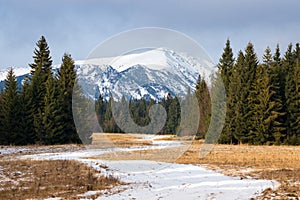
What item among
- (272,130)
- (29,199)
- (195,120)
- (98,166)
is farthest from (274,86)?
(29,199)

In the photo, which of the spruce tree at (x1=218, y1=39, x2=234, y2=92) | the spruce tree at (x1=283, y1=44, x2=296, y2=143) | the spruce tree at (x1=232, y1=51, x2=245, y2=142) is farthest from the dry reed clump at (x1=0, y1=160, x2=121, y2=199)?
the spruce tree at (x1=218, y1=39, x2=234, y2=92)

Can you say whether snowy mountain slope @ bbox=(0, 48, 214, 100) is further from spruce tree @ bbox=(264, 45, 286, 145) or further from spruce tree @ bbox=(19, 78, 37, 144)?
spruce tree @ bbox=(264, 45, 286, 145)

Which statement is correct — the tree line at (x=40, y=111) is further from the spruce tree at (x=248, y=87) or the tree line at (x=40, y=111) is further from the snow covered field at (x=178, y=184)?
the snow covered field at (x=178, y=184)

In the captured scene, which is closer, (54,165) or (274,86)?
(54,165)

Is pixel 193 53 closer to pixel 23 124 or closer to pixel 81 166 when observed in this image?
pixel 81 166

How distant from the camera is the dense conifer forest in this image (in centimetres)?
4353

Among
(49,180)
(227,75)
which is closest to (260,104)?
(227,75)

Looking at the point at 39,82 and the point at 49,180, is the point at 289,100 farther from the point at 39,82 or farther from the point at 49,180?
the point at 49,180

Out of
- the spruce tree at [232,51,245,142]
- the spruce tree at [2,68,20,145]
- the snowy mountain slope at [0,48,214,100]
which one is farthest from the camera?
the spruce tree at [232,51,245,142]

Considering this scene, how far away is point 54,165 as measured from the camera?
20719 mm

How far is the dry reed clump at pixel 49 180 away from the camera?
13.2m

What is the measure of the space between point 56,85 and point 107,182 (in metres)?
32.2

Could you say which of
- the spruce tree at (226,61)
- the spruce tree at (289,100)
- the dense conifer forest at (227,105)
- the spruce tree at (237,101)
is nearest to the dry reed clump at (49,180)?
the dense conifer forest at (227,105)

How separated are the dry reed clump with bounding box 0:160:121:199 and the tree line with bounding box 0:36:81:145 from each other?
22.6 meters
